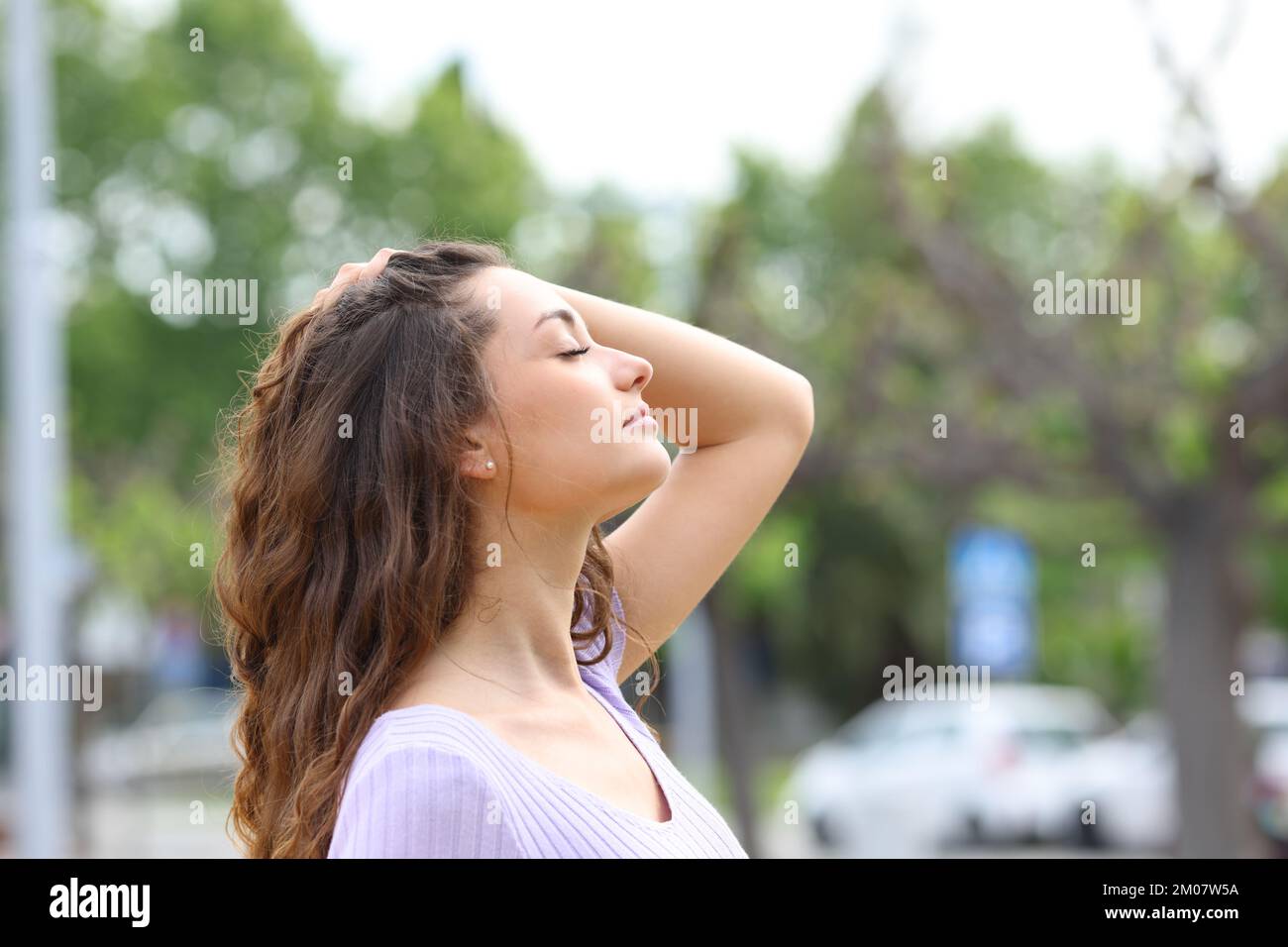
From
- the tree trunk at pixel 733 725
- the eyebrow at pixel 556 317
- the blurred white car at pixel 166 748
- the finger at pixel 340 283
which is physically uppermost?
the finger at pixel 340 283

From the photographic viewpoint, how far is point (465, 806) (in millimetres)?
1514

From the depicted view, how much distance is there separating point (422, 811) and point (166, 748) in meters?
24.6

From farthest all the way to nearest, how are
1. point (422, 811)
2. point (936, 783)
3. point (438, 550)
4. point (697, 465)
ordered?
1. point (936, 783)
2. point (697, 465)
3. point (438, 550)
4. point (422, 811)

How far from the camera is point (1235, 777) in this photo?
8.83m

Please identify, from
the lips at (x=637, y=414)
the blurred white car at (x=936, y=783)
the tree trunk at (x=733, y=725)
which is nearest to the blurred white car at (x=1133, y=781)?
the blurred white car at (x=936, y=783)

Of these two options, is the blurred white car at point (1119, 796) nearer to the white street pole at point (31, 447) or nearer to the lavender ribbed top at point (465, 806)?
the white street pole at point (31, 447)

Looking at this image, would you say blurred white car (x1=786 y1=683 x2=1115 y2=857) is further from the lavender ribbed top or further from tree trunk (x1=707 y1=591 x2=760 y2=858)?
the lavender ribbed top

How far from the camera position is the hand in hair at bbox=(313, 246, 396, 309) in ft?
6.27

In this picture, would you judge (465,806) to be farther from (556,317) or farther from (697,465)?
(697,465)

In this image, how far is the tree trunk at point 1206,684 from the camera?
347 inches

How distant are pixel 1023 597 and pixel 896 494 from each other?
12976mm

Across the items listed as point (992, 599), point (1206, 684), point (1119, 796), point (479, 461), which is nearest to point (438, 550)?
point (479, 461)

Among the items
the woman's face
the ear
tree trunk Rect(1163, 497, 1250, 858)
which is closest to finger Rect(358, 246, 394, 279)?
the woman's face
